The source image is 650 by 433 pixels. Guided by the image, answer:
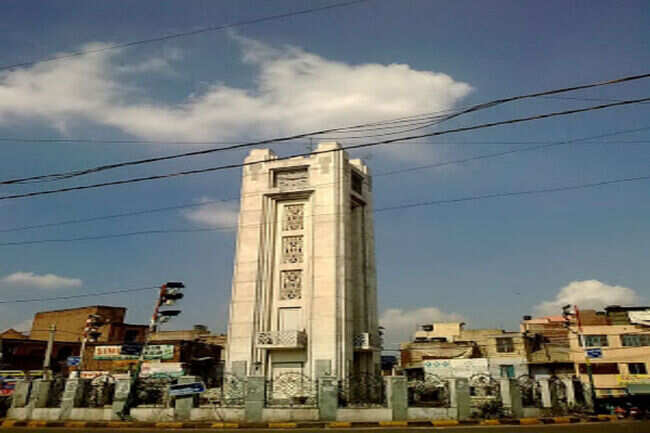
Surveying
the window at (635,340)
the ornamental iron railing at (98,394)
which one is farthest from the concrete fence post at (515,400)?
the window at (635,340)

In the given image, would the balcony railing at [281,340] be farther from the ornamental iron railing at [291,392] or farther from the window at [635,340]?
the window at [635,340]

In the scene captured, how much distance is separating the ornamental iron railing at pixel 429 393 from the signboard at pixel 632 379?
2737 centimetres

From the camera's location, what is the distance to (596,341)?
134 feet

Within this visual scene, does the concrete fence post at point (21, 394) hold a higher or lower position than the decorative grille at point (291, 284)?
lower

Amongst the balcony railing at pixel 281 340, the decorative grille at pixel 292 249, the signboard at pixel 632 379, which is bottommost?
the signboard at pixel 632 379

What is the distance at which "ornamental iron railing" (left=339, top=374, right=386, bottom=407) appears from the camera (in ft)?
63.2

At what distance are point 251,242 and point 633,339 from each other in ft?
109

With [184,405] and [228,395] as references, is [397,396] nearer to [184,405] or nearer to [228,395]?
[228,395]

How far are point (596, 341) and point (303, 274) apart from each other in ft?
94.4

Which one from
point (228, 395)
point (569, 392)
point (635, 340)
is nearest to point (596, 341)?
point (635, 340)

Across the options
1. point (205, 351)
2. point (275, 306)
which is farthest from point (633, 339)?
point (205, 351)

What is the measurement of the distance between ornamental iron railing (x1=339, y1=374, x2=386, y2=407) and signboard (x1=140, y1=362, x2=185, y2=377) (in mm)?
21528

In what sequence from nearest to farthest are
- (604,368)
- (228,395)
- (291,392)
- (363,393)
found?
(363,393) < (228,395) < (291,392) < (604,368)

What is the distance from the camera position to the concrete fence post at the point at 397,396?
57.8 feet
